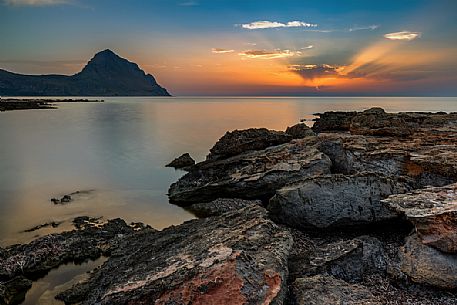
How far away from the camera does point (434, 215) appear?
360 inches

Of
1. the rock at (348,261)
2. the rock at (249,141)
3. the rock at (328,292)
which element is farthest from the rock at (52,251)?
the rock at (249,141)

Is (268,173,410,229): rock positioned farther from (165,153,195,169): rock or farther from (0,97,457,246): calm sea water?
(165,153,195,169): rock

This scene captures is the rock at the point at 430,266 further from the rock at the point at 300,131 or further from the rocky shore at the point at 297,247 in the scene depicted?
the rock at the point at 300,131

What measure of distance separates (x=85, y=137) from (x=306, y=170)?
48004 millimetres

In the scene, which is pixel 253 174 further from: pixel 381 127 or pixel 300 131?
pixel 300 131

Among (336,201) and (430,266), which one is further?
(336,201)

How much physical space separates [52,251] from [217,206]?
29.3 feet

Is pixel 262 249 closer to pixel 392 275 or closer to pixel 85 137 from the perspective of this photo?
pixel 392 275

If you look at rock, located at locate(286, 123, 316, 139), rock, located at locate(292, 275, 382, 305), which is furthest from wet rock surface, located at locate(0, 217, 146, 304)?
rock, located at locate(286, 123, 316, 139)

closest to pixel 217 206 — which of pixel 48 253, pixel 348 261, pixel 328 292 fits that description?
pixel 48 253

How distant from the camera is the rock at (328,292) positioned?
819 centimetres

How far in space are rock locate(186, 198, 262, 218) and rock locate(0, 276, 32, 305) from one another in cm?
945

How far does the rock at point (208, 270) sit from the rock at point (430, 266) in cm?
312

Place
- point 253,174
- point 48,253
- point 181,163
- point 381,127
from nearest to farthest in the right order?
point 48,253, point 253,174, point 381,127, point 181,163
